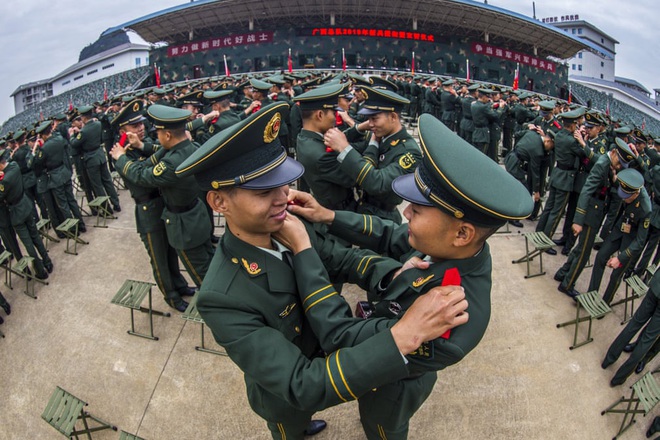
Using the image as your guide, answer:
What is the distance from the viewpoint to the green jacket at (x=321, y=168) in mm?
4074

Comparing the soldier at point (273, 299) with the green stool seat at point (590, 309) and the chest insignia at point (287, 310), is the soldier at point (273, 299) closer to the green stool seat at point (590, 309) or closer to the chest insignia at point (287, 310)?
the chest insignia at point (287, 310)

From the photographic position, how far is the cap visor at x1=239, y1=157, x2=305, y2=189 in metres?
1.99

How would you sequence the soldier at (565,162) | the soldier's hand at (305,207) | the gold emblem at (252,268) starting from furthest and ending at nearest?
1. the soldier at (565,162)
2. the soldier's hand at (305,207)
3. the gold emblem at (252,268)

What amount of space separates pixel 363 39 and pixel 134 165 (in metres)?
33.9

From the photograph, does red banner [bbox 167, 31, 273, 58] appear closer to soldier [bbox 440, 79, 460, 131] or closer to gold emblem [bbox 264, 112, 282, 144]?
soldier [bbox 440, 79, 460, 131]

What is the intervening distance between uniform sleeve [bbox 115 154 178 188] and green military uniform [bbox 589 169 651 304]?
5212 mm

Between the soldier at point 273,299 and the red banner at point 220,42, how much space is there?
36610mm

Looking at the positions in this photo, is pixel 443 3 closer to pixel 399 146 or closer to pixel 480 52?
pixel 480 52

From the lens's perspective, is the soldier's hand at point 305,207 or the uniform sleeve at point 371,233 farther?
the uniform sleeve at point 371,233

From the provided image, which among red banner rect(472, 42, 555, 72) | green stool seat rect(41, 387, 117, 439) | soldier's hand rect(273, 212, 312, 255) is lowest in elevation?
red banner rect(472, 42, 555, 72)

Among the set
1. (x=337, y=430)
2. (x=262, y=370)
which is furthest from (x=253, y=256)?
(x=337, y=430)

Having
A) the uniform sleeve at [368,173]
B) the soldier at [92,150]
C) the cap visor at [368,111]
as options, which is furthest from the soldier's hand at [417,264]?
the soldier at [92,150]

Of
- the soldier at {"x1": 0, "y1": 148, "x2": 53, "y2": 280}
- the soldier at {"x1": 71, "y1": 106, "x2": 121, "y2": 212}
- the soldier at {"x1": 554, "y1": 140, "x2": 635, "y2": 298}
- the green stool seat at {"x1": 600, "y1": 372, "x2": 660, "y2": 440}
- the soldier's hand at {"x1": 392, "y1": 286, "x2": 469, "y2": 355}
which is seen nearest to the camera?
the soldier's hand at {"x1": 392, "y1": 286, "x2": 469, "y2": 355}

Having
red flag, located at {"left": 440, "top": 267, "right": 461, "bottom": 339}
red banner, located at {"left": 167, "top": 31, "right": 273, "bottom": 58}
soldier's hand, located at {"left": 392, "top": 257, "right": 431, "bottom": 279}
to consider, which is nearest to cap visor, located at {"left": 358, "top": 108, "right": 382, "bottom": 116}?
soldier's hand, located at {"left": 392, "top": 257, "right": 431, "bottom": 279}
